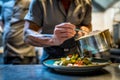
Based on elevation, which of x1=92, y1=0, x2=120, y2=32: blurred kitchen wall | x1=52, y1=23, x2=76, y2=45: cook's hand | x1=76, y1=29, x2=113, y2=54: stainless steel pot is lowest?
x1=76, y1=29, x2=113, y2=54: stainless steel pot

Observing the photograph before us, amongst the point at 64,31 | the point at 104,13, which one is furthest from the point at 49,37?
the point at 104,13

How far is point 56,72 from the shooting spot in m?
0.95

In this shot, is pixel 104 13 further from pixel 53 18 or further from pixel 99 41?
pixel 99 41

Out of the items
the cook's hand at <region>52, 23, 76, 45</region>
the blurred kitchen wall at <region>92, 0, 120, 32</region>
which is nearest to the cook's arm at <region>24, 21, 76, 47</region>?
the cook's hand at <region>52, 23, 76, 45</region>

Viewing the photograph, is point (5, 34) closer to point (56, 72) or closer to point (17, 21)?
point (17, 21)

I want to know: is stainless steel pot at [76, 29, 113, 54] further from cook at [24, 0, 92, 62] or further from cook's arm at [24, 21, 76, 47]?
cook at [24, 0, 92, 62]

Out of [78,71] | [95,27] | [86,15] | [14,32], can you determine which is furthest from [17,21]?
[95,27]

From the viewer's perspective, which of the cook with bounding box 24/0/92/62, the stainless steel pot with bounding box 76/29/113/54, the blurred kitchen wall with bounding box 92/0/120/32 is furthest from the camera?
the blurred kitchen wall with bounding box 92/0/120/32

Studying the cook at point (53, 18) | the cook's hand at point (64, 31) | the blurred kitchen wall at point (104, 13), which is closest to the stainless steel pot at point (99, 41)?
the cook's hand at point (64, 31)

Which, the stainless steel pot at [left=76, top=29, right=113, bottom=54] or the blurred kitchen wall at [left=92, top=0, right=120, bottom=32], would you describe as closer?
the stainless steel pot at [left=76, top=29, right=113, bottom=54]

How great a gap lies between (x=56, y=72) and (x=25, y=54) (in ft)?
3.90

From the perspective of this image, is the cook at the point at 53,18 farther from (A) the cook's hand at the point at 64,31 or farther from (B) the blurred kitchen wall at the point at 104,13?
(B) the blurred kitchen wall at the point at 104,13

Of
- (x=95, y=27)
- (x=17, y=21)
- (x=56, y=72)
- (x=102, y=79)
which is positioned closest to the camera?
(x=102, y=79)

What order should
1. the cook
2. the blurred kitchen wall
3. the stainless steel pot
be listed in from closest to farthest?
1. the stainless steel pot
2. the cook
3. the blurred kitchen wall
